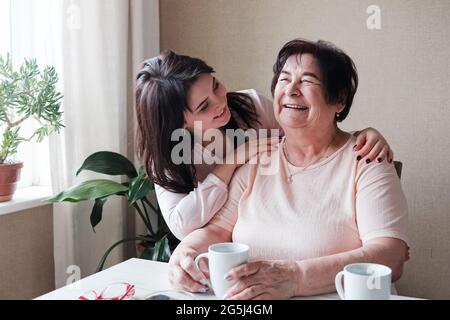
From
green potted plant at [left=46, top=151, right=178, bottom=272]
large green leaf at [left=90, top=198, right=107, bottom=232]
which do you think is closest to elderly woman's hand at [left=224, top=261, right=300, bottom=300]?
green potted plant at [left=46, top=151, right=178, bottom=272]

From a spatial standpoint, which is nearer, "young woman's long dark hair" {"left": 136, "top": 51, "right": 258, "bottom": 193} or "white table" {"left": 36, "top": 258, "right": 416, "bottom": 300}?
"white table" {"left": 36, "top": 258, "right": 416, "bottom": 300}

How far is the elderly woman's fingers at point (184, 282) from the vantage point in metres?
1.12

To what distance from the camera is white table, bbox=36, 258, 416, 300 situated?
3.61 ft

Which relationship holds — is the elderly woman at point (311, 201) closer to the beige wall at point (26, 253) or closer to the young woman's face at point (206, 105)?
the young woman's face at point (206, 105)

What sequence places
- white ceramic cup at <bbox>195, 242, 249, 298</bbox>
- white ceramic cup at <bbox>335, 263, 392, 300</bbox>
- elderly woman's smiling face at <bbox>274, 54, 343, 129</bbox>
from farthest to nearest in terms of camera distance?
elderly woman's smiling face at <bbox>274, 54, 343, 129</bbox> → white ceramic cup at <bbox>195, 242, 249, 298</bbox> → white ceramic cup at <bbox>335, 263, 392, 300</bbox>

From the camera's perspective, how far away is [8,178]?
1863 mm

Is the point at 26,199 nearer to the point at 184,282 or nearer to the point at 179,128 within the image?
the point at 179,128

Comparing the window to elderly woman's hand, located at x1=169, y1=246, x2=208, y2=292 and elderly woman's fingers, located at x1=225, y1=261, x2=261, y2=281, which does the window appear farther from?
elderly woman's fingers, located at x1=225, y1=261, x2=261, y2=281

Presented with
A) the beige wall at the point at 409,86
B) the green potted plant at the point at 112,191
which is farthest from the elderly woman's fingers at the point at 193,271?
the beige wall at the point at 409,86

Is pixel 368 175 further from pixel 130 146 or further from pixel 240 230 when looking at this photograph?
pixel 130 146

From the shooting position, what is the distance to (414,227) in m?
2.20

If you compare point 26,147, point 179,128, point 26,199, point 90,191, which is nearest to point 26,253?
point 26,199
